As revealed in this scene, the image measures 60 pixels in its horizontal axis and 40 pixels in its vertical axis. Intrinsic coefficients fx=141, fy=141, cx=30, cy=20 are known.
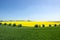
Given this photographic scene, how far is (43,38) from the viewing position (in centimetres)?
3753

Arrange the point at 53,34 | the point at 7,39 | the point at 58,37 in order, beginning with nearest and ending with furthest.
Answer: the point at 7,39 → the point at 58,37 → the point at 53,34

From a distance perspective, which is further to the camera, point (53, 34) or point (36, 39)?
point (53, 34)

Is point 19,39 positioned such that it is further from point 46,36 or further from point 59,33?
point 59,33

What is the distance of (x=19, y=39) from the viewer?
118 ft

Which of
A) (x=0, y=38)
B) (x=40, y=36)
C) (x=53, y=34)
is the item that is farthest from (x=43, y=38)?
(x=0, y=38)

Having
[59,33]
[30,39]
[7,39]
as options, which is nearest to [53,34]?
[59,33]

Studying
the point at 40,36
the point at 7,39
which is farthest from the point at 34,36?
the point at 7,39

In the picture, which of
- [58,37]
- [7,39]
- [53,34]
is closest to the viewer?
[7,39]

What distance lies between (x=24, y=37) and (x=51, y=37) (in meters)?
7.34

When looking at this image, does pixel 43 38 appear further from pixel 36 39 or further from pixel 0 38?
pixel 0 38

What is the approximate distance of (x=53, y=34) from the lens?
135 ft

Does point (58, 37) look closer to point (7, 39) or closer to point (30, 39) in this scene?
point (30, 39)

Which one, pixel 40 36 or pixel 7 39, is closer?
pixel 7 39

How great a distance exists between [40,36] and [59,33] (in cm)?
A: 629
